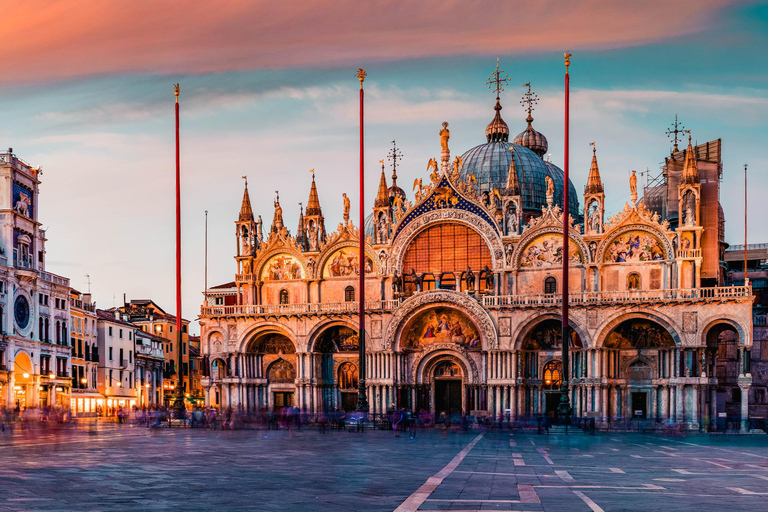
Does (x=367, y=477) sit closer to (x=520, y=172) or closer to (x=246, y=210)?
(x=246, y=210)

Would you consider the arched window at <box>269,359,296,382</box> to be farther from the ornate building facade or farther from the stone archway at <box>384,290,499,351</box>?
the ornate building facade

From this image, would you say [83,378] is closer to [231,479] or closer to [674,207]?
[674,207]

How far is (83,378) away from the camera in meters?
91.7

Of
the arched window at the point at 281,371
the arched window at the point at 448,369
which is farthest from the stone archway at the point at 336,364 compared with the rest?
the arched window at the point at 448,369

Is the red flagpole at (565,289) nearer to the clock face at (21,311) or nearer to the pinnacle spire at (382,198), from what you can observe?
the pinnacle spire at (382,198)

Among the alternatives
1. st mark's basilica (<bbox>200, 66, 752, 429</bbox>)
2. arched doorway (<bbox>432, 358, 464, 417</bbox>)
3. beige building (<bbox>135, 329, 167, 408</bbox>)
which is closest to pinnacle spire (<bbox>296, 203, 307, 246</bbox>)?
st mark's basilica (<bbox>200, 66, 752, 429</bbox>)

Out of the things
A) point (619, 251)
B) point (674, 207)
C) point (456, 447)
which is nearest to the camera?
point (456, 447)

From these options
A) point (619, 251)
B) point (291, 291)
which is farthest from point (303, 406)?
point (619, 251)

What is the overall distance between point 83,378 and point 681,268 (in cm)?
5471

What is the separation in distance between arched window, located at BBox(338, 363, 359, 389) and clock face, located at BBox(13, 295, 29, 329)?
25.4 metres

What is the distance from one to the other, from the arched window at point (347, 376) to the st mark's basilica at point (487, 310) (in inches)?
4.7

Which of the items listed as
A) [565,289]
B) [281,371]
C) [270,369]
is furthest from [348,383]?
[565,289]

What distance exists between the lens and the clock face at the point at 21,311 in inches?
3061

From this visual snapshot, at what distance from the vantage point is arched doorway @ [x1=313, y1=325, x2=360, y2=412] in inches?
2955
